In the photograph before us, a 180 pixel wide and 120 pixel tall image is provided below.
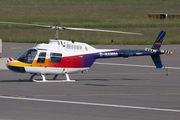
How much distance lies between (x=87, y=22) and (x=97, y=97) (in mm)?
57880

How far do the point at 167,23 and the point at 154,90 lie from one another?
50.9m

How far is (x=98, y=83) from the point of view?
70.8 ft

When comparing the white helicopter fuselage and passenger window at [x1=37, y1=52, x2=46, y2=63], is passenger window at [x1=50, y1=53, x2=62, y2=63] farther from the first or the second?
passenger window at [x1=37, y1=52, x2=46, y2=63]

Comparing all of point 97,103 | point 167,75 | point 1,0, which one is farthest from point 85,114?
point 1,0

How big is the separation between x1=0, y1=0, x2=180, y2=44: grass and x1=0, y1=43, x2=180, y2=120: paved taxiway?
149 inches

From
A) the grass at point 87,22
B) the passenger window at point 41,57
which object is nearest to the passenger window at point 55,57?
the passenger window at point 41,57

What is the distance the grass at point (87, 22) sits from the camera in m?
53.4

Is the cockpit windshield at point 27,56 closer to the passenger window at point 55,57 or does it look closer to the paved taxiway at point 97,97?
the passenger window at point 55,57

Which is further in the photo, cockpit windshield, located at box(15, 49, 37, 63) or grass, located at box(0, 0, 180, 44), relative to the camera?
grass, located at box(0, 0, 180, 44)

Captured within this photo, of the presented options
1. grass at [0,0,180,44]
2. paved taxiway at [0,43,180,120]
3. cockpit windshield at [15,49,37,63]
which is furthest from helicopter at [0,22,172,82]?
grass at [0,0,180,44]

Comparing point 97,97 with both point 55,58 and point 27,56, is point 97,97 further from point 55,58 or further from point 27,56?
point 27,56

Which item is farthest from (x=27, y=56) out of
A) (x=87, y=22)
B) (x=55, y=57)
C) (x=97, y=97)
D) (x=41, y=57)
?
(x=87, y=22)

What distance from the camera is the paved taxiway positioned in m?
13.7

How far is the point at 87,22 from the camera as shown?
7438 centimetres
